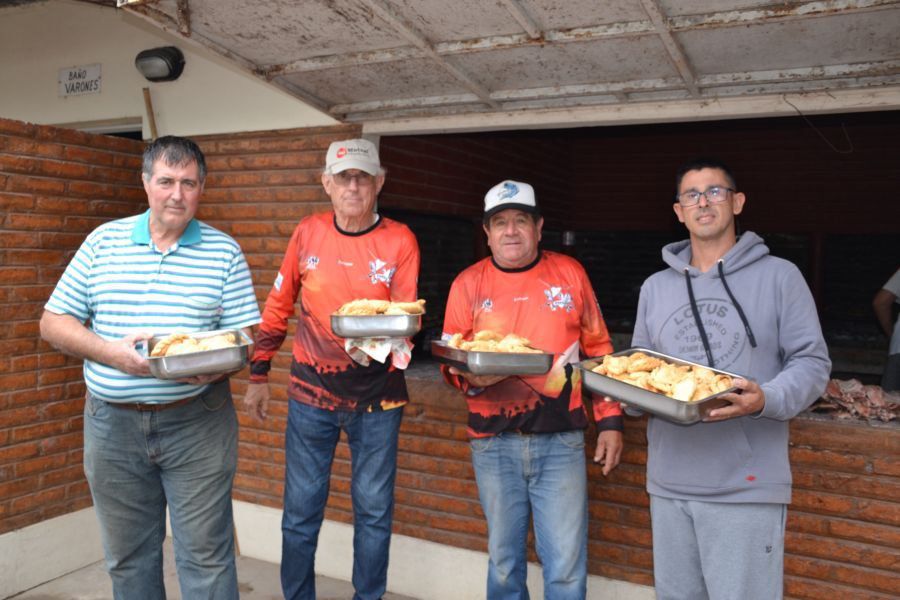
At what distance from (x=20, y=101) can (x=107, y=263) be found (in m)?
3.69

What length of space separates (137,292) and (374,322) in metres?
0.91

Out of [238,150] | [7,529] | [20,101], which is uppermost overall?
[20,101]

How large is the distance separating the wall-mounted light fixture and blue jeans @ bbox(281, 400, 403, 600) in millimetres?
2519

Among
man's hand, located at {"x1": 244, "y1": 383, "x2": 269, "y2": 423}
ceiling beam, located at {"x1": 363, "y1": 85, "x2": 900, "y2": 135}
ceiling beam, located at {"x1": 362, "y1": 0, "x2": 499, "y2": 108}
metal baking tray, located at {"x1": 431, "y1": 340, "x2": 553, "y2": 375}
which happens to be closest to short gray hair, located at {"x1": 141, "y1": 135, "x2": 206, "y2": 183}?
ceiling beam, located at {"x1": 362, "y1": 0, "x2": 499, "y2": 108}

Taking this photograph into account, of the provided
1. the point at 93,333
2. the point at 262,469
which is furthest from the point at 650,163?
the point at 93,333

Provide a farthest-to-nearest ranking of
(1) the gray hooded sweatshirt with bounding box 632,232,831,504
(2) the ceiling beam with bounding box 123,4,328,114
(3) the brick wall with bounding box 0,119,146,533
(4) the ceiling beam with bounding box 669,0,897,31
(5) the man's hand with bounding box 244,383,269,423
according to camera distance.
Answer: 1. (3) the brick wall with bounding box 0,119,146,533
2. (5) the man's hand with bounding box 244,383,269,423
3. (2) the ceiling beam with bounding box 123,4,328,114
4. (4) the ceiling beam with bounding box 669,0,897,31
5. (1) the gray hooded sweatshirt with bounding box 632,232,831,504

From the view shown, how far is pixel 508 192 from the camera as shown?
301 cm

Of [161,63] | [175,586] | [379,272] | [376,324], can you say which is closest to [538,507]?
[376,324]

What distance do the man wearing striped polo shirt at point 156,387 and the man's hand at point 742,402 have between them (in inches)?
69.3

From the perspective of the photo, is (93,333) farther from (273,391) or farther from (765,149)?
(765,149)

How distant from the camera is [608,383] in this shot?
2395 mm

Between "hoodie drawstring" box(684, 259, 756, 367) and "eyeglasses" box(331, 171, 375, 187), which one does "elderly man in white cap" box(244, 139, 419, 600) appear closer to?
"eyeglasses" box(331, 171, 375, 187)

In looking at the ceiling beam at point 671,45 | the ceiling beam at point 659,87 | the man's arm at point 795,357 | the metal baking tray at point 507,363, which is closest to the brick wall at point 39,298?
the ceiling beam at point 659,87

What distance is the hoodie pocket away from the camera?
231 cm
